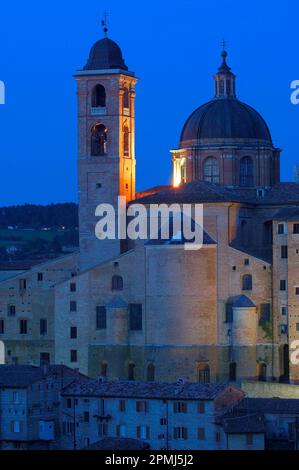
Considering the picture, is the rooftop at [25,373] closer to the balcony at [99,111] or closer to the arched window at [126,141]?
the arched window at [126,141]

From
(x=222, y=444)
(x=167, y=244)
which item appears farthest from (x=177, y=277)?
(x=222, y=444)

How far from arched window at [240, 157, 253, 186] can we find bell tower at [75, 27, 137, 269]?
520 cm

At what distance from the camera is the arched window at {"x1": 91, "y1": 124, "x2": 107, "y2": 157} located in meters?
96.7

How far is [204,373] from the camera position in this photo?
9200 centimetres

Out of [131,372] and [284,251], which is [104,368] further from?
[284,251]

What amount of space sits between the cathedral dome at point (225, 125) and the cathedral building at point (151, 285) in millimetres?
627

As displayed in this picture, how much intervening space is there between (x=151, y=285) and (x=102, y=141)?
716 centimetres

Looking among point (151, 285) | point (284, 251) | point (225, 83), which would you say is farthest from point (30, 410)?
point (225, 83)

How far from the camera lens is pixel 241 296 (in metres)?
92.3

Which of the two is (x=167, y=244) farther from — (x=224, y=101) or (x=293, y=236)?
(x=224, y=101)

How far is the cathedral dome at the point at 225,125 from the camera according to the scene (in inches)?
3932

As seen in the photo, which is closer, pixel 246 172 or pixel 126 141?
pixel 126 141

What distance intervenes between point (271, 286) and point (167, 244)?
158 inches
